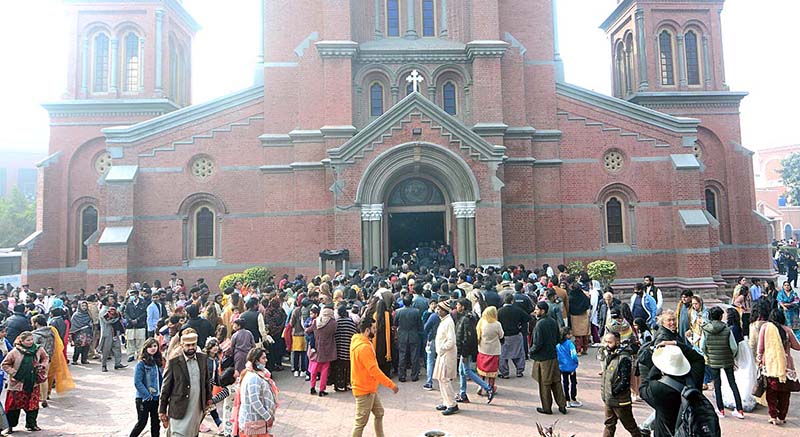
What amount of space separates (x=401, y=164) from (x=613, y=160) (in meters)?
9.42

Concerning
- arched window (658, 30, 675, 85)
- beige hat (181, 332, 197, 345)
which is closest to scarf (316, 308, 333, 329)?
beige hat (181, 332, 197, 345)

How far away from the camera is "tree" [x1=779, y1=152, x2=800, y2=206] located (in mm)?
60281

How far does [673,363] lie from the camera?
5027 millimetres

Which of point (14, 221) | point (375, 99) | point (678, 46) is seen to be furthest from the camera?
point (14, 221)

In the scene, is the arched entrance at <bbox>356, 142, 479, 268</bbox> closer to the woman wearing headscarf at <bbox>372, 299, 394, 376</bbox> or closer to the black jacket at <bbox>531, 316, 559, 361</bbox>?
the woman wearing headscarf at <bbox>372, 299, 394, 376</bbox>

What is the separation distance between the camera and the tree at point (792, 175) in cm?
6028

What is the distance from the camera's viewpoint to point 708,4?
90.7 feet

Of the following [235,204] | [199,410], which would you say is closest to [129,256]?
[235,204]

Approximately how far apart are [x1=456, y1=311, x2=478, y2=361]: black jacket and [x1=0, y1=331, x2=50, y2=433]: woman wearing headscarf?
6818mm

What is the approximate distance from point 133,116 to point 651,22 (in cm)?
2608

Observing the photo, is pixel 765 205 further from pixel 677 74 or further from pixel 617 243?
pixel 617 243

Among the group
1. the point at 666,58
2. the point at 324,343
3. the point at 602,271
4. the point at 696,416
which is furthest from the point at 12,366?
the point at 666,58

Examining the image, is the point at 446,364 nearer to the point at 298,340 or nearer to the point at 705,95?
the point at 298,340

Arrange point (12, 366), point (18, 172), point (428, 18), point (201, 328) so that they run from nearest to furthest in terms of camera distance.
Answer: point (12, 366) → point (201, 328) → point (428, 18) → point (18, 172)
